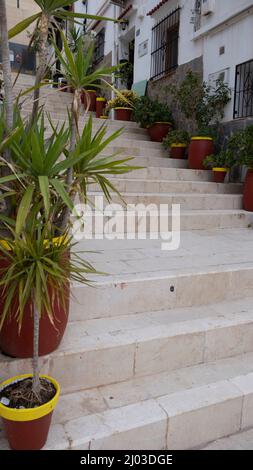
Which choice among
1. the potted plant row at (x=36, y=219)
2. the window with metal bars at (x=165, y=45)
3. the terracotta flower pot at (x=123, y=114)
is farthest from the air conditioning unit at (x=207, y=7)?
the potted plant row at (x=36, y=219)

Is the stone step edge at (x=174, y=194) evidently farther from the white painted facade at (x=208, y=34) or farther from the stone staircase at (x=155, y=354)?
the white painted facade at (x=208, y=34)

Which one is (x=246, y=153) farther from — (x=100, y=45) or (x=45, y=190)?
(x=100, y=45)

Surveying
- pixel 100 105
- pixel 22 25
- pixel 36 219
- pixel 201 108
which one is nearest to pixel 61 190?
pixel 36 219

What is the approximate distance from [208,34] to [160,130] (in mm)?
1552

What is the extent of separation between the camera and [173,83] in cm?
648

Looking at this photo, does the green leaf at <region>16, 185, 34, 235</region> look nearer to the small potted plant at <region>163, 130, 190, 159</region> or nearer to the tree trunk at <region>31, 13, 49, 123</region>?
the tree trunk at <region>31, 13, 49, 123</region>

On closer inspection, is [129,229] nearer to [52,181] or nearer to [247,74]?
[52,181]

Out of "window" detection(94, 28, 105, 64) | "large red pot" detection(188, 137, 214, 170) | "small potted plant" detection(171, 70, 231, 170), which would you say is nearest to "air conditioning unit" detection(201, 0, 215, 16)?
"small potted plant" detection(171, 70, 231, 170)

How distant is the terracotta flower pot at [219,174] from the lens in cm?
491

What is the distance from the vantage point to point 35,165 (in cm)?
138
